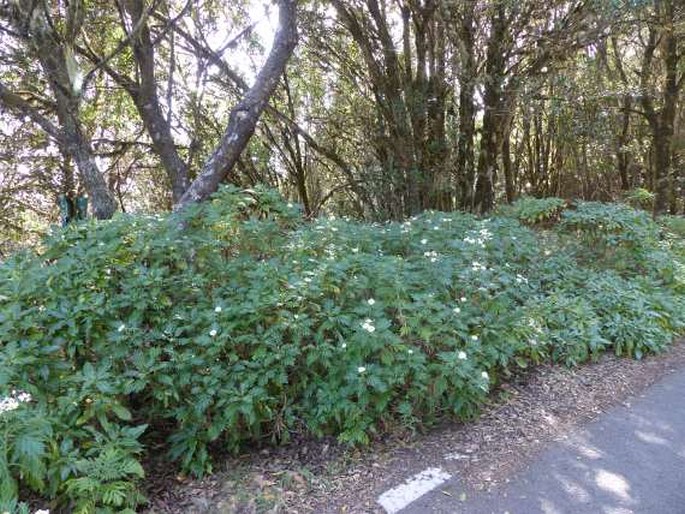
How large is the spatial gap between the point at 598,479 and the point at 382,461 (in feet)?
3.52

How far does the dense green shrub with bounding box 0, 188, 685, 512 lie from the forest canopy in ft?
6.06

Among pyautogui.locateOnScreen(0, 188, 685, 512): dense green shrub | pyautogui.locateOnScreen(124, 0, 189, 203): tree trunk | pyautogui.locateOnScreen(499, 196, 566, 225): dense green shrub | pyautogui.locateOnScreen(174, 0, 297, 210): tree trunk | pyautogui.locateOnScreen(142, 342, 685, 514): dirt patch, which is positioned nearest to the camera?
pyautogui.locateOnScreen(0, 188, 685, 512): dense green shrub

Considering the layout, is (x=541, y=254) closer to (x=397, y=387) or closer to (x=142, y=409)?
(x=397, y=387)

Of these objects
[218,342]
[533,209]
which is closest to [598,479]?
[218,342]

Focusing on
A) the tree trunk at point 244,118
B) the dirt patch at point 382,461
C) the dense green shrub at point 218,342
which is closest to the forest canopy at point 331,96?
the tree trunk at point 244,118

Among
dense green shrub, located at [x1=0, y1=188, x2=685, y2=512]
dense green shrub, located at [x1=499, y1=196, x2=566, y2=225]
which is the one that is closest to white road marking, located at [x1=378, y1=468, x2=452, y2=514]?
dense green shrub, located at [x1=0, y1=188, x2=685, y2=512]

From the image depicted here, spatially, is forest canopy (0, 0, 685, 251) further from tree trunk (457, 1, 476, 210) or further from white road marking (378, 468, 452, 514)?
white road marking (378, 468, 452, 514)

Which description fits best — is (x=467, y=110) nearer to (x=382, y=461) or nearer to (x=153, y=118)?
(x=153, y=118)

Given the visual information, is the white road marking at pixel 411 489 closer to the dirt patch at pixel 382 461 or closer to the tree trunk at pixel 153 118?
the dirt patch at pixel 382 461

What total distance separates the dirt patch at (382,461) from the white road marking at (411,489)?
0.14 ft

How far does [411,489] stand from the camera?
233 cm

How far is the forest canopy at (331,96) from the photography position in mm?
5211

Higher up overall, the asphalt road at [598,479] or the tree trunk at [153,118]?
the tree trunk at [153,118]

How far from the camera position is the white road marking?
2234 mm
